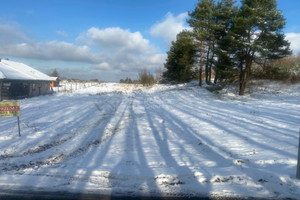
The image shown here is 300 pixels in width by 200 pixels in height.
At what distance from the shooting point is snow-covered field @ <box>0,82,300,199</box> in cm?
453

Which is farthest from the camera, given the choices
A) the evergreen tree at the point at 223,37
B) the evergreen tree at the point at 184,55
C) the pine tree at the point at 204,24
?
the evergreen tree at the point at 184,55

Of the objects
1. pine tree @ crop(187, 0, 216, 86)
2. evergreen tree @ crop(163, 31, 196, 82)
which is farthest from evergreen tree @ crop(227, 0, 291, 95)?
evergreen tree @ crop(163, 31, 196, 82)

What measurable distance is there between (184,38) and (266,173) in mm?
24971

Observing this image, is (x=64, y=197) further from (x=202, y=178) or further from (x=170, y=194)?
(x=202, y=178)

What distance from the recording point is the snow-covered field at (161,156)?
4.53 m

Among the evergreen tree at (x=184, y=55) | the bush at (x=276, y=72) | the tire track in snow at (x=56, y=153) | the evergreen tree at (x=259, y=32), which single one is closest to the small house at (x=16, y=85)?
the evergreen tree at (x=184, y=55)

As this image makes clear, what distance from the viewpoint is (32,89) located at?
3198 cm

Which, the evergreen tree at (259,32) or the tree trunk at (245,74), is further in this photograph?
the tree trunk at (245,74)

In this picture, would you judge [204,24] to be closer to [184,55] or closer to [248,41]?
[184,55]

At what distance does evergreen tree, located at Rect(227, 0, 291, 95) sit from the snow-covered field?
7937 millimetres

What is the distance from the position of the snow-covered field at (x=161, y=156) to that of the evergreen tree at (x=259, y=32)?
26.0 ft

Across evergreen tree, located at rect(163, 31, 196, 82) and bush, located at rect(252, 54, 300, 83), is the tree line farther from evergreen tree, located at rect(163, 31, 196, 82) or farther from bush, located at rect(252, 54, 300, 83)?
evergreen tree, located at rect(163, 31, 196, 82)

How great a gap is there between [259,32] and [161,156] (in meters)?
16.3

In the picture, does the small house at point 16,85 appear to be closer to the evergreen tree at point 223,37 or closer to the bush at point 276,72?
the evergreen tree at point 223,37
